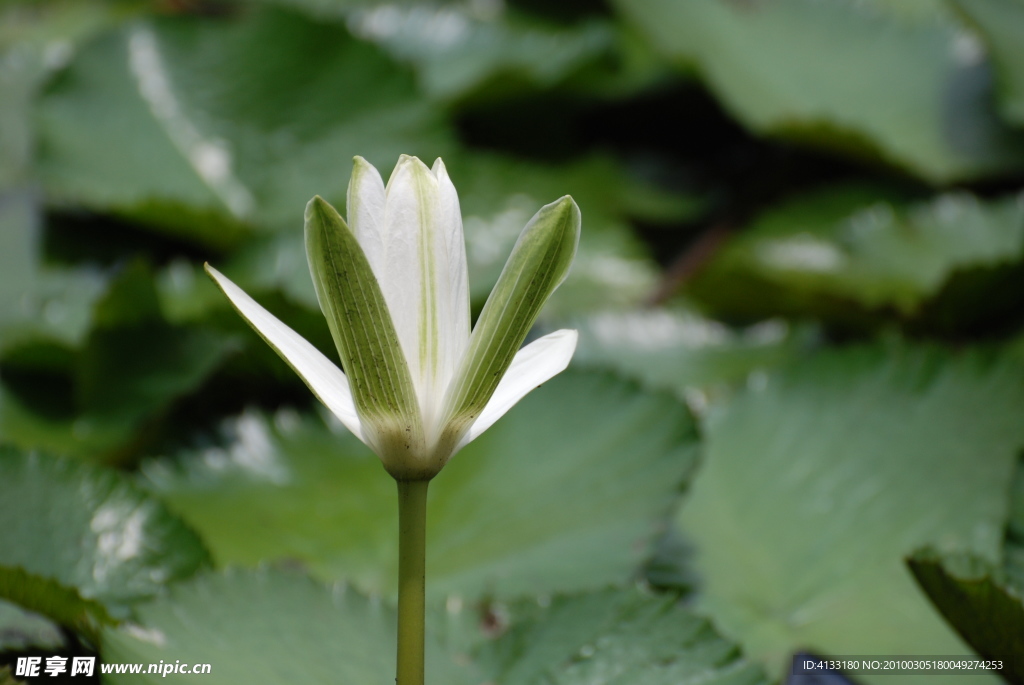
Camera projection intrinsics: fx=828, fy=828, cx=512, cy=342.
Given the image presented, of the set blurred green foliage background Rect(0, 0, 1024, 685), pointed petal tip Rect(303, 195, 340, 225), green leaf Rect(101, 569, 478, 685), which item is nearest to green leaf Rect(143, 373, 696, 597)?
blurred green foliage background Rect(0, 0, 1024, 685)

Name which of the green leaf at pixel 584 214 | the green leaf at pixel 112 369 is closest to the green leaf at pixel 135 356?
the green leaf at pixel 112 369

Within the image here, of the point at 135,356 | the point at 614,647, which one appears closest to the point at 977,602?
the point at 614,647

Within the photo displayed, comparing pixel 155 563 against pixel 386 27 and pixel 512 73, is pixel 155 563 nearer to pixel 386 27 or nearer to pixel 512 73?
pixel 512 73

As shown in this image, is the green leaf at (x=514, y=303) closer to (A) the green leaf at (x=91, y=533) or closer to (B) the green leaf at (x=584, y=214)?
(A) the green leaf at (x=91, y=533)

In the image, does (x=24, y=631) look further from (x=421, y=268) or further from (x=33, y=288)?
(x=33, y=288)

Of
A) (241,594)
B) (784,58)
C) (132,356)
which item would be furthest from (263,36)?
(241,594)

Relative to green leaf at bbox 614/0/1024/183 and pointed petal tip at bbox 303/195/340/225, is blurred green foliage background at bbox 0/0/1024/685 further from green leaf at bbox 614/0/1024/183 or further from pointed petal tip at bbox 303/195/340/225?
pointed petal tip at bbox 303/195/340/225
